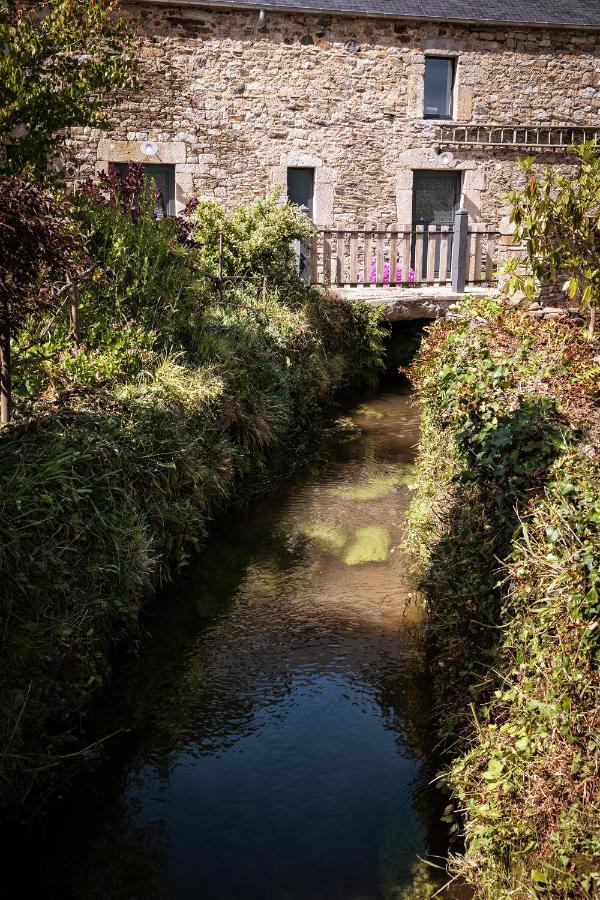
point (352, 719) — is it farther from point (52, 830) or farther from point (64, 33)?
point (64, 33)

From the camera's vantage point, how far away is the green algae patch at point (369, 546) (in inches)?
272

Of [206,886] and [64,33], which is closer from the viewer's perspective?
[206,886]

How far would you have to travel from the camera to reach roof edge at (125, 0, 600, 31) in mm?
13828

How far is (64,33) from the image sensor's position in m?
9.88

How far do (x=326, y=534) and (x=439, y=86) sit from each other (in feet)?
36.6

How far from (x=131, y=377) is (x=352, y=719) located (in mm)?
3504

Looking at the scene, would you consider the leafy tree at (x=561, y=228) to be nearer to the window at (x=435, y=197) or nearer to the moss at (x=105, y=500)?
the moss at (x=105, y=500)

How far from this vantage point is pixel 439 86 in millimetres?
15492

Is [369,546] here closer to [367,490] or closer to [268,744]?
[367,490]

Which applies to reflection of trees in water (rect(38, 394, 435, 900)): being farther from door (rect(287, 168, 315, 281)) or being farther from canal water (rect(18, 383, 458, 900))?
door (rect(287, 168, 315, 281))

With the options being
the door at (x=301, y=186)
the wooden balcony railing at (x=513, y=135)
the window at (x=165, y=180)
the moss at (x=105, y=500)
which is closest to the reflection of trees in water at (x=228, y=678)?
the moss at (x=105, y=500)

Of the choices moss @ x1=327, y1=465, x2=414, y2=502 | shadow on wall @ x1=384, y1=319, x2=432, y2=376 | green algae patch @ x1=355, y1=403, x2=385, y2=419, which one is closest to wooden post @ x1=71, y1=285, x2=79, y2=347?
moss @ x1=327, y1=465, x2=414, y2=502

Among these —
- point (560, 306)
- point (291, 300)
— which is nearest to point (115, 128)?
point (291, 300)

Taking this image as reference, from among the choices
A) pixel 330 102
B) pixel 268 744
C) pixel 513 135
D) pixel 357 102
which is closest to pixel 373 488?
pixel 268 744
